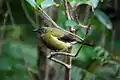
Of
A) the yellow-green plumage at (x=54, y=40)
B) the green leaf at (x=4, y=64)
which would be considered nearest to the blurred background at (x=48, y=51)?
the green leaf at (x=4, y=64)

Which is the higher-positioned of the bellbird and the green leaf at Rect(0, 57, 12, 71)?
the bellbird

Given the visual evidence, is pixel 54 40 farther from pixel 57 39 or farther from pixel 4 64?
pixel 4 64

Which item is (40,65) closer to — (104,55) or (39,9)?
(104,55)

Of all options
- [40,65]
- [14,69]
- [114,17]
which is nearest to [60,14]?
[40,65]

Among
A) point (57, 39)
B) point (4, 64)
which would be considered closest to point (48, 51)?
point (4, 64)

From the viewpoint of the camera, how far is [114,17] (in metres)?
4.44

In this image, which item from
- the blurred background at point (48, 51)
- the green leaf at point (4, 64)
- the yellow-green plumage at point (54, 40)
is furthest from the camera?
the green leaf at point (4, 64)

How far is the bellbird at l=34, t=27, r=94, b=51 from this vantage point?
1662 millimetres

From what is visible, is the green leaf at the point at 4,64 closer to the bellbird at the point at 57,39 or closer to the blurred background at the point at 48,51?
the blurred background at the point at 48,51

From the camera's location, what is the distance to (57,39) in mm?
1726

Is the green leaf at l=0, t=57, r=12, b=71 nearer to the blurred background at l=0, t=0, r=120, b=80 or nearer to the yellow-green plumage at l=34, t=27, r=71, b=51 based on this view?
the blurred background at l=0, t=0, r=120, b=80

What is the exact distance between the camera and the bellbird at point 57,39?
1.66m

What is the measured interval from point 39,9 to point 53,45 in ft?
0.59

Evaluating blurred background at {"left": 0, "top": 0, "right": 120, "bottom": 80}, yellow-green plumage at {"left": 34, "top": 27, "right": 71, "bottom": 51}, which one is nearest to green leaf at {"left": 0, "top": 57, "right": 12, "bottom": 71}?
blurred background at {"left": 0, "top": 0, "right": 120, "bottom": 80}
